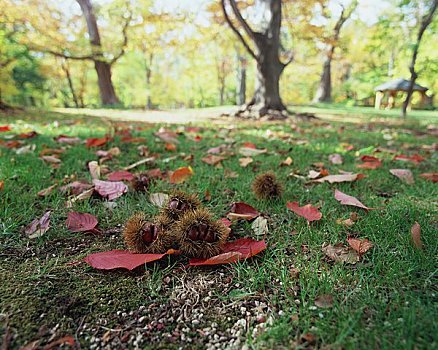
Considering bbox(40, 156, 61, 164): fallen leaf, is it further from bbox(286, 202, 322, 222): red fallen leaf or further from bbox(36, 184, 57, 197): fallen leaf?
bbox(286, 202, 322, 222): red fallen leaf

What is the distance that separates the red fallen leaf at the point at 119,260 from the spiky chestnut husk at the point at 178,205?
0.62ft

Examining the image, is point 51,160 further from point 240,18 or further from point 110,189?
point 240,18

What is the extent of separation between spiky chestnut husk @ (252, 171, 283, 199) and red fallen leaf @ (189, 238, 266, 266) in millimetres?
481

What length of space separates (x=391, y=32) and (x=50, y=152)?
691 centimetres

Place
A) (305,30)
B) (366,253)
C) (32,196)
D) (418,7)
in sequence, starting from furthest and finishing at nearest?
(305,30), (418,7), (32,196), (366,253)

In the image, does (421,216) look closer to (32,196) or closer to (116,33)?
(32,196)

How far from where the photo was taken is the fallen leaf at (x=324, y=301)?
810 millimetres

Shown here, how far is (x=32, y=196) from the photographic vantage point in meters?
1.55

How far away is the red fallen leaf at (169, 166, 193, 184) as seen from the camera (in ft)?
6.11

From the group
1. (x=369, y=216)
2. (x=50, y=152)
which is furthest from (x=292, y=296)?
(x=50, y=152)

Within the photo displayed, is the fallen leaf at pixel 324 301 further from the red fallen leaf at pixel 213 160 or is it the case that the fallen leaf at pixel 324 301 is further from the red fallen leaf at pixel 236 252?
A: the red fallen leaf at pixel 213 160

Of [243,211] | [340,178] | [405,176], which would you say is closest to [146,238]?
[243,211]

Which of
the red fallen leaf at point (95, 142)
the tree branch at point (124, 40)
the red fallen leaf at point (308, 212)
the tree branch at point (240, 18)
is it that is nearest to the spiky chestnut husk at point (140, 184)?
the red fallen leaf at point (308, 212)

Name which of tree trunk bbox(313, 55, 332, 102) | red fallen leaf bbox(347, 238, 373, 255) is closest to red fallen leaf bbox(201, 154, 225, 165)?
red fallen leaf bbox(347, 238, 373, 255)
